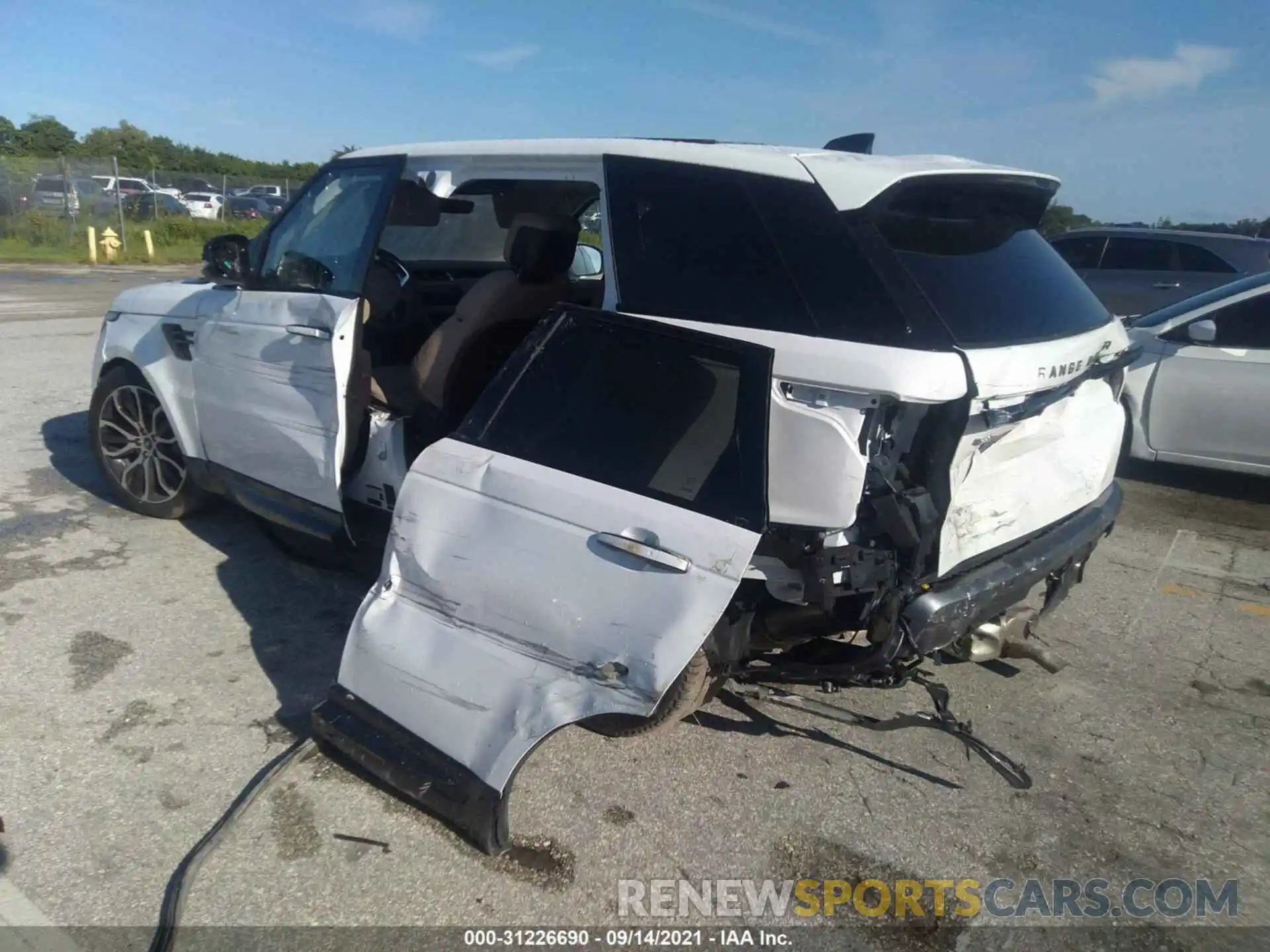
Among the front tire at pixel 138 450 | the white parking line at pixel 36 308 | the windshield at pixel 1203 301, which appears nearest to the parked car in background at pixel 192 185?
the white parking line at pixel 36 308

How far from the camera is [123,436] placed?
5.32 meters

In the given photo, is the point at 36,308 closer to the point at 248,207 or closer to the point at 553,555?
the point at 553,555

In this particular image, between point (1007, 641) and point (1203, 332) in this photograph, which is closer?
point (1007, 641)

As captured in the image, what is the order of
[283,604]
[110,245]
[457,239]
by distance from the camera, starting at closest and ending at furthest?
1. [283,604]
2. [457,239]
3. [110,245]

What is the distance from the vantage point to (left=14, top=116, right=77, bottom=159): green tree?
46750 mm

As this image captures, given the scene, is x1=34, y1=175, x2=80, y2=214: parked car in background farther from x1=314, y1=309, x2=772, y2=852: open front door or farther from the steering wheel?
x1=314, y1=309, x2=772, y2=852: open front door

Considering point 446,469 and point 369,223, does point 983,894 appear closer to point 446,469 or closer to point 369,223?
point 446,469

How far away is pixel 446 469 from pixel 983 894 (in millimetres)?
1965

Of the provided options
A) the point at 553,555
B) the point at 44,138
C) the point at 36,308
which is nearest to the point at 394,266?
the point at 553,555

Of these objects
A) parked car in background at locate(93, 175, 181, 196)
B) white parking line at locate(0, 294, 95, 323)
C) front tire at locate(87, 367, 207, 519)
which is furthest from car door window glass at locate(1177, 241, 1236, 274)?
parked car in background at locate(93, 175, 181, 196)

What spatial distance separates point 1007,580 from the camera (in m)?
2.97

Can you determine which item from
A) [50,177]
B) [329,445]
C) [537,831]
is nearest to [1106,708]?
[537,831]

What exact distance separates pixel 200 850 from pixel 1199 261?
1179 cm

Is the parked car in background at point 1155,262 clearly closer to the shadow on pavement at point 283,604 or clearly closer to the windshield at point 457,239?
the windshield at point 457,239
